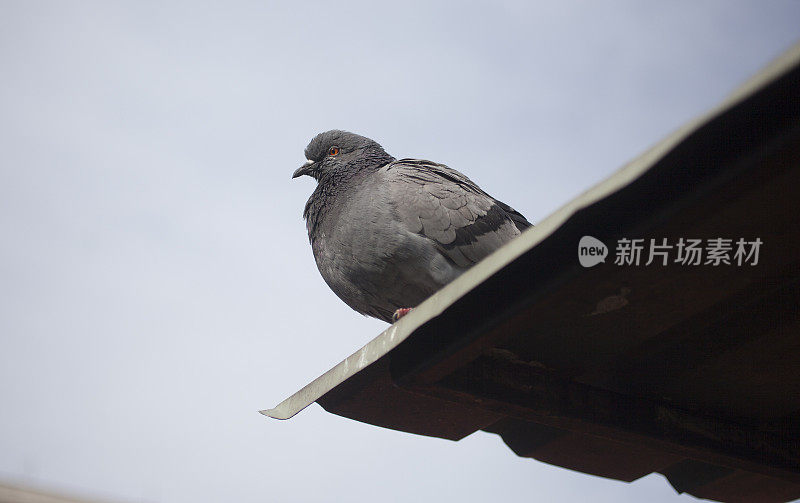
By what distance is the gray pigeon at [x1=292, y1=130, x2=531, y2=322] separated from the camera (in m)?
5.17

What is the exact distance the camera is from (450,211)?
5348 mm

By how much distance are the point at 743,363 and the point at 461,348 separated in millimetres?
1337

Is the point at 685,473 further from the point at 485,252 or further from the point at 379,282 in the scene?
the point at 379,282

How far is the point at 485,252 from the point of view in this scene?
525 cm

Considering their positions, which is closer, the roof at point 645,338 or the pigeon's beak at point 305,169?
the roof at point 645,338

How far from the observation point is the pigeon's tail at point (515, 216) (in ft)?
19.6

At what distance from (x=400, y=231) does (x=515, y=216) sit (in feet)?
4.16

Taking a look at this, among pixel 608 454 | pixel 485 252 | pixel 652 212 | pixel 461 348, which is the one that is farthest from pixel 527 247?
pixel 485 252

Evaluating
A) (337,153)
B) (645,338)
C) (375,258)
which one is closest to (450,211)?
(375,258)

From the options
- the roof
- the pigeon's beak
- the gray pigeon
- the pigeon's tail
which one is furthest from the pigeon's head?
the roof

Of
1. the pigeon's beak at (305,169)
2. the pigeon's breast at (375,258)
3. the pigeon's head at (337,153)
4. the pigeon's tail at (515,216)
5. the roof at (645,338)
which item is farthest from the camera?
the pigeon's beak at (305,169)

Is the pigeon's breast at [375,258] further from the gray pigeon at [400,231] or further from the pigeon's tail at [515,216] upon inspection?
the pigeon's tail at [515,216]

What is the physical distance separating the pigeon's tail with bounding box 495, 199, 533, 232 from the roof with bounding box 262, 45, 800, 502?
7.72 ft

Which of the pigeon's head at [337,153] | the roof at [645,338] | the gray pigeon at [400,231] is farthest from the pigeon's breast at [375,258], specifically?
the roof at [645,338]
